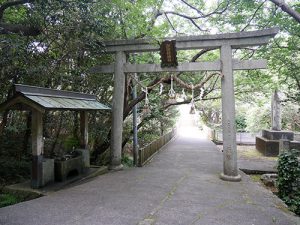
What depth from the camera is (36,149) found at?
659 cm

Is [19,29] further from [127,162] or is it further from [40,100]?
[127,162]

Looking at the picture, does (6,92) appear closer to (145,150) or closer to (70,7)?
Result: (70,7)

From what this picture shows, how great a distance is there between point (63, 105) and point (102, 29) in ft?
9.84

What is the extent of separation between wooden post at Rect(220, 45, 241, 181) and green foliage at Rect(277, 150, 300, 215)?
4.28 ft

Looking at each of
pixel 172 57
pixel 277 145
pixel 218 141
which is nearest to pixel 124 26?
pixel 172 57

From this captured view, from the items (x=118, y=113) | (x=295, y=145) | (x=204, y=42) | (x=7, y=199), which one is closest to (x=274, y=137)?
(x=295, y=145)

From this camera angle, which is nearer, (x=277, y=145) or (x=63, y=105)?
(x=63, y=105)

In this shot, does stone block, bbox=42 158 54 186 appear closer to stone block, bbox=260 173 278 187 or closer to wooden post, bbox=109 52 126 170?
wooden post, bbox=109 52 126 170

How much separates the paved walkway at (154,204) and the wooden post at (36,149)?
2.33 feet

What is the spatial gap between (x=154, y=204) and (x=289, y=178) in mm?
4339

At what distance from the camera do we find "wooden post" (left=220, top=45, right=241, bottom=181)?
8.38 meters

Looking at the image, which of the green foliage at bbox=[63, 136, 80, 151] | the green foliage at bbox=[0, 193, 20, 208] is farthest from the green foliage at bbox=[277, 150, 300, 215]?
the green foliage at bbox=[63, 136, 80, 151]

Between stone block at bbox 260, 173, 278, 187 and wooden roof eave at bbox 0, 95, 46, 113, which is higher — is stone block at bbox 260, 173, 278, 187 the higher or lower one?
the lower one

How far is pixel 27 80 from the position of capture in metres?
7.97
